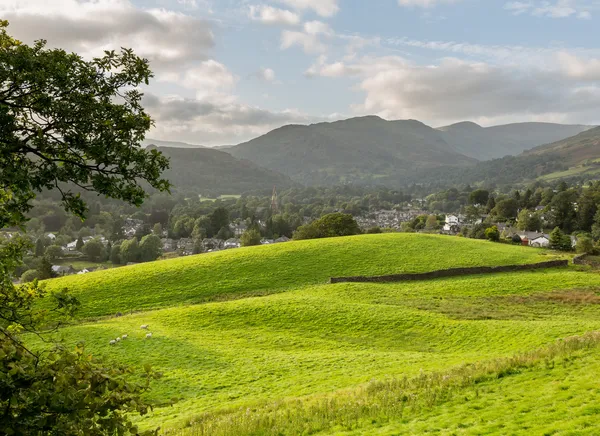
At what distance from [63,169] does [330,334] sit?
2638cm

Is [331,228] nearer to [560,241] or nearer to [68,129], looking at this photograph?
[560,241]

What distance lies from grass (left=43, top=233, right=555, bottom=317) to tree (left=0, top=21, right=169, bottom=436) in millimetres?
36074

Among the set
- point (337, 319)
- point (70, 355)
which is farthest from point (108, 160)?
point (337, 319)

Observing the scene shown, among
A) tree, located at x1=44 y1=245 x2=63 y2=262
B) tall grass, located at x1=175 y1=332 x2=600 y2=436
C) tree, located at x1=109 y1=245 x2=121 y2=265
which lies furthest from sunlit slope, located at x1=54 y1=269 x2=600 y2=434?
tree, located at x1=44 y1=245 x2=63 y2=262

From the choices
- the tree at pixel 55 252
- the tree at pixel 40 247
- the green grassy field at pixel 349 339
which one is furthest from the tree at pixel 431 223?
the tree at pixel 40 247

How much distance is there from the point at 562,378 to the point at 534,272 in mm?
40289

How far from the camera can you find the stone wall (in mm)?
49594

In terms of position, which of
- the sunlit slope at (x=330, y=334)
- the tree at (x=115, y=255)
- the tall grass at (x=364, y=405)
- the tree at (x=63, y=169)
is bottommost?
the tree at (x=115, y=255)

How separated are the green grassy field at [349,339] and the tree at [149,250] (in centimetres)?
6887

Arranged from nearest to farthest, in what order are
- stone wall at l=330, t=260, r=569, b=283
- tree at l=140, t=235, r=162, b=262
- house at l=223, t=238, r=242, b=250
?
stone wall at l=330, t=260, r=569, b=283 → tree at l=140, t=235, r=162, b=262 → house at l=223, t=238, r=242, b=250

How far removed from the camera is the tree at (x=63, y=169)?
6195 mm

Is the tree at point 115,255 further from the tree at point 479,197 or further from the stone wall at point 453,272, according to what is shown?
the tree at point 479,197

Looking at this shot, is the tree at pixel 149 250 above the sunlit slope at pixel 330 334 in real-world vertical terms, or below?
below

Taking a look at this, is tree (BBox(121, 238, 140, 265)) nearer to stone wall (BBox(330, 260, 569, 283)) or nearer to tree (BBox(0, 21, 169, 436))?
stone wall (BBox(330, 260, 569, 283))
